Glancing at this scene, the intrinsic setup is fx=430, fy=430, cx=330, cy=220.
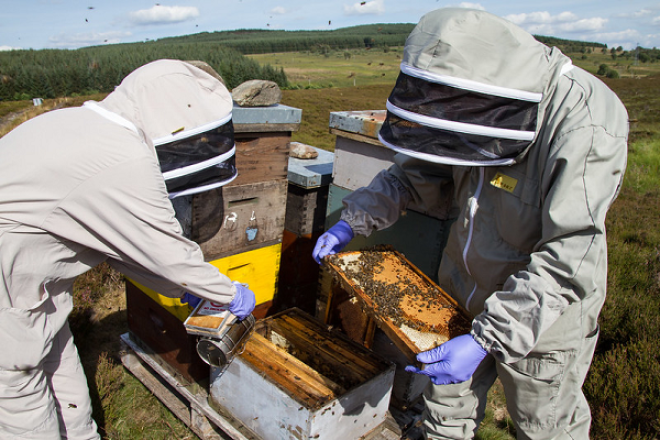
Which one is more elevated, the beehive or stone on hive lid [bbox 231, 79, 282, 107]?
stone on hive lid [bbox 231, 79, 282, 107]

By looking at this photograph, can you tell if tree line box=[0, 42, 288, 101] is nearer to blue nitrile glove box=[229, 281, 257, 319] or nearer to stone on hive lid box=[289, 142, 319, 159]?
stone on hive lid box=[289, 142, 319, 159]

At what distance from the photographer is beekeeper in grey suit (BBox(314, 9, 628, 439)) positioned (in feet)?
5.27

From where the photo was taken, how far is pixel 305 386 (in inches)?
89.8

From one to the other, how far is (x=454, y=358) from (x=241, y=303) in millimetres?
1106

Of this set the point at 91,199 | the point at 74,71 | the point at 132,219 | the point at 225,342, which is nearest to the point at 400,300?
the point at 225,342

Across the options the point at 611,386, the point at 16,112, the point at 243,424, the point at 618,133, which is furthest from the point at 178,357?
the point at 16,112

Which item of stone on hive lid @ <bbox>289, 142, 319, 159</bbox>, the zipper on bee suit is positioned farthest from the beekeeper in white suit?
stone on hive lid @ <bbox>289, 142, 319, 159</bbox>


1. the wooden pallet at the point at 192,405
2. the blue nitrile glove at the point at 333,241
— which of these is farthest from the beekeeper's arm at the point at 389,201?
the wooden pallet at the point at 192,405

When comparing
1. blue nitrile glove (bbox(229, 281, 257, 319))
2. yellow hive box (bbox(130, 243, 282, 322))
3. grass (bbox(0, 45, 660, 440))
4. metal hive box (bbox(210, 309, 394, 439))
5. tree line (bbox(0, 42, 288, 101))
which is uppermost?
blue nitrile glove (bbox(229, 281, 257, 319))

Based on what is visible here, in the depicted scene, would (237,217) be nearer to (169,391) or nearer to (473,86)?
(169,391)

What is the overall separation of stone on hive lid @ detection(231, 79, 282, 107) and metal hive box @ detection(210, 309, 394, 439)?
1.42 metres

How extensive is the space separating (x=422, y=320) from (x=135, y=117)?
1.60 meters

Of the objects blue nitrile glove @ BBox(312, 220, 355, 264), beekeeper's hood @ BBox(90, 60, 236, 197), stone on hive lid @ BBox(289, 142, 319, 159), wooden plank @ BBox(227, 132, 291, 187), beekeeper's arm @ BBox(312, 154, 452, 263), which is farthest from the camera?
stone on hive lid @ BBox(289, 142, 319, 159)

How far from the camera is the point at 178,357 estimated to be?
2.89 metres
